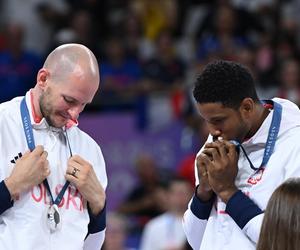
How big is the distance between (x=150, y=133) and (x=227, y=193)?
20.9 ft

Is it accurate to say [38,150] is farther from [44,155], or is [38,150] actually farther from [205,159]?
[205,159]

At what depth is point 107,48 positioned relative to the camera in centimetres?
1270

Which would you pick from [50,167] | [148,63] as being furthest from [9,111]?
[148,63]

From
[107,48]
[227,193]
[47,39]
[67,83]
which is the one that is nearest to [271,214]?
[227,193]

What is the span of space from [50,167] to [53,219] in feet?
0.91

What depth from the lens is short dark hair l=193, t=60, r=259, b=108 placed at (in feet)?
16.7

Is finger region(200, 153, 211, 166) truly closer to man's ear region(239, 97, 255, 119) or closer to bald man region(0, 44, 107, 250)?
man's ear region(239, 97, 255, 119)

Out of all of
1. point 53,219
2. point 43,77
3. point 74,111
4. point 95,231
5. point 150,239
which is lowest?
point 150,239

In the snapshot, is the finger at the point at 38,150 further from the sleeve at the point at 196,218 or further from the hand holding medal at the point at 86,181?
the sleeve at the point at 196,218

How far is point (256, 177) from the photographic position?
518cm

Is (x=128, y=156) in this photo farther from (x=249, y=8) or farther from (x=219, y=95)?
(x=219, y=95)

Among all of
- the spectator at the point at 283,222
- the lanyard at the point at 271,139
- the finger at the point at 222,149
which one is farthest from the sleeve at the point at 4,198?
the spectator at the point at 283,222

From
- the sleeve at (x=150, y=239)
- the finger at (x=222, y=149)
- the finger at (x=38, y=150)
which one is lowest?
the sleeve at (x=150, y=239)

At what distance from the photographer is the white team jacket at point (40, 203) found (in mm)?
5176
